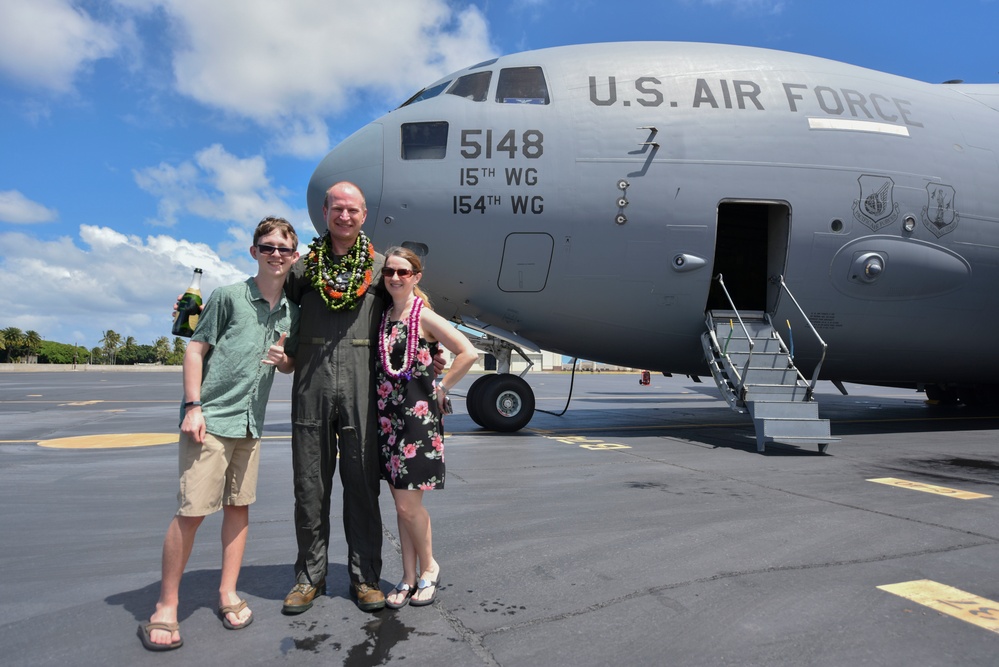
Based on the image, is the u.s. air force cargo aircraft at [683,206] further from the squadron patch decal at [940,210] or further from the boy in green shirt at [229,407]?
the boy in green shirt at [229,407]

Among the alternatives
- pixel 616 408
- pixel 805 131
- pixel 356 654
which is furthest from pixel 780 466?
A: pixel 616 408

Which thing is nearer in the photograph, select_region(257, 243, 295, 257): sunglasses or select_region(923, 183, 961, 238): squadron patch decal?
select_region(257, 243, 295, 257): sunglasses

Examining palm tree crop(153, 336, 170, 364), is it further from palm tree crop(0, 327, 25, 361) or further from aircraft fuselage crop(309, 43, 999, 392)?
aircraft fuselage crop(309, 43, 999, 392)

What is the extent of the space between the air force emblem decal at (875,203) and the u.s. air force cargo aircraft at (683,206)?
21 millimetres

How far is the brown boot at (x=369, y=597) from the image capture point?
290 cm

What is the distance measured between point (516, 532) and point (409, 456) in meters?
1.41

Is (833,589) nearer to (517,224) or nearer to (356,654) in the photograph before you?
(356,654)

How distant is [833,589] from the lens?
305cm

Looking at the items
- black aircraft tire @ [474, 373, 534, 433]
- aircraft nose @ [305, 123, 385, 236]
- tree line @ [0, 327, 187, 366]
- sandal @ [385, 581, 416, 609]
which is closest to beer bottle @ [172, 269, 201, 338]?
sandal @ [385, 581, 416, 609]

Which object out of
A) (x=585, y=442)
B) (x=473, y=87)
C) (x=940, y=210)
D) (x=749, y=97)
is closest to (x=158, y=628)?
(x=585, y=442)

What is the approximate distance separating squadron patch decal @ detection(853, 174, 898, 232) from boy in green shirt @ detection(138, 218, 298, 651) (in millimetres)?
8522

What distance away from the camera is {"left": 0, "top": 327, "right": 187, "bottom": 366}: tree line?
99.2m

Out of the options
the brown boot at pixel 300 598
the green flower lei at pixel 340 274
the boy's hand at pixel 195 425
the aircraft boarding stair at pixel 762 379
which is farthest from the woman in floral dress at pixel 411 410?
the aircraft boarding stair at pixel 762 379

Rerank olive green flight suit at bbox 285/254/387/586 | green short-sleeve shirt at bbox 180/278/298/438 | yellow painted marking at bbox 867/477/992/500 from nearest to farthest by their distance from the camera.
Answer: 1. green short-sleeve shirt at bbox 180/278/298/438
2. olive green flight suit at bbox 285/254/387/586
3. yellow painted marking at bbox 867/477/992/500
